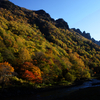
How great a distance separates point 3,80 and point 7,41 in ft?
131

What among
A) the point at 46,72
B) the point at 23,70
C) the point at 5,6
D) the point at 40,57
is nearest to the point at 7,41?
the point at 40,57

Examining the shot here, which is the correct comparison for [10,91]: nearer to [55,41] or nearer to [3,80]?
[3,80]

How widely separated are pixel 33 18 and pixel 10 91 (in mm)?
187536

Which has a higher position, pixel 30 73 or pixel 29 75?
pixel 30 73

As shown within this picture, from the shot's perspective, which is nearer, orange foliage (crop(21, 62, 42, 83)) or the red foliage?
the red foliage

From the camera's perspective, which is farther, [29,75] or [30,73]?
[30,73]

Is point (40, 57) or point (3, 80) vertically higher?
point (40, 57)

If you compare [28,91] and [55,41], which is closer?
[28,91]

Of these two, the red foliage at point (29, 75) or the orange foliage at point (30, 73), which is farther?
the orange foliage at point (30, 73)

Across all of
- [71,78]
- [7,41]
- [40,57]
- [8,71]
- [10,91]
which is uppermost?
[7,41]

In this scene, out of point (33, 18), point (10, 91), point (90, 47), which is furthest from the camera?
point (33, 18)

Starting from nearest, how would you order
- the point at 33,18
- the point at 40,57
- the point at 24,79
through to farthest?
the point at 24,79 → the point at 40,57 → the point at 33,18

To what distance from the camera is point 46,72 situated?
124 feet

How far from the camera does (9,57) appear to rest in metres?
39.5
